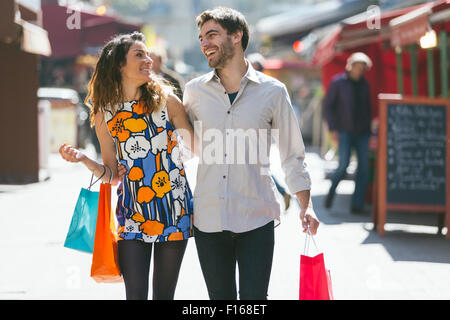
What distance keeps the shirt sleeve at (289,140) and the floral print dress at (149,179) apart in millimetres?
505

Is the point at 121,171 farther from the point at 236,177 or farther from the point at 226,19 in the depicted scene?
the point at 226,19

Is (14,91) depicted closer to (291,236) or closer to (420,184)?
(291,236)

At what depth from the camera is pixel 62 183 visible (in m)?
11.1

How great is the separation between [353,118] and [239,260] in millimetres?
5627

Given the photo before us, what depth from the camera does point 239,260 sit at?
3111 mm

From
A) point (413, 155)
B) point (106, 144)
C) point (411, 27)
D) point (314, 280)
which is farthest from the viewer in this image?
point (411, 27)

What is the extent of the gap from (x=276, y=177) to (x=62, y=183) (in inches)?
212

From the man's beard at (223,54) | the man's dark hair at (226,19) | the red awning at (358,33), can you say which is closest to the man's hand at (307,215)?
the man's beard at (223,54)

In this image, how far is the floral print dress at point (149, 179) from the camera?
3.21m

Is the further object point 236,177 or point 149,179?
point 149,179

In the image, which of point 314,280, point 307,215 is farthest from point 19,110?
point 314,280

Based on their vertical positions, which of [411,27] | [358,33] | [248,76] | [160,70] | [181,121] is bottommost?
[181,121]

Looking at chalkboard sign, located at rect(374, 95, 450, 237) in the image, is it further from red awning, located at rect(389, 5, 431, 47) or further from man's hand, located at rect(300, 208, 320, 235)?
man's hand, located at rect(300, 208, 320, 235)
